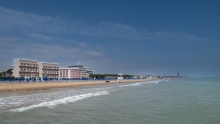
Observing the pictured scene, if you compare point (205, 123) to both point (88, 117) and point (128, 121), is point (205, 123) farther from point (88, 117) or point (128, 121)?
point (88, 117)

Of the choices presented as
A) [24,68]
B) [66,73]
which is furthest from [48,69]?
[66,73]

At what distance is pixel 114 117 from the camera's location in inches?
368

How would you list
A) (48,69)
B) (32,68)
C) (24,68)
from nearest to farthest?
(24,68), (32,68), (48,69)

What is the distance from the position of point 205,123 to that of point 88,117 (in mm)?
5865

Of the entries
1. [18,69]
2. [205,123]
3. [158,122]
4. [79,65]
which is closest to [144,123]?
[158,122]

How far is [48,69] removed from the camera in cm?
9262

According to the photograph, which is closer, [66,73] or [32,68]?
[32,68]

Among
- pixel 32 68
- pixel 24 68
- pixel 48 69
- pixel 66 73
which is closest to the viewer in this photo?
pixel 24 68

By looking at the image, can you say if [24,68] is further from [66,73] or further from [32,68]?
[66,73]

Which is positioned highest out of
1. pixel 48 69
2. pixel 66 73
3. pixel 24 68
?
pixel 24 68

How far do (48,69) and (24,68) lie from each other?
14.0 metres

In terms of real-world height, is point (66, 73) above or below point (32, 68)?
below

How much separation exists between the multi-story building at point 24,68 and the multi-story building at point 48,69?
9.81 ft

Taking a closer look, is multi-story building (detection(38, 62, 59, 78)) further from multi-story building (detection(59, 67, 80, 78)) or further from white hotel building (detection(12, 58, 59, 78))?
multi-story building (detection(59, 67, 80, 78))
